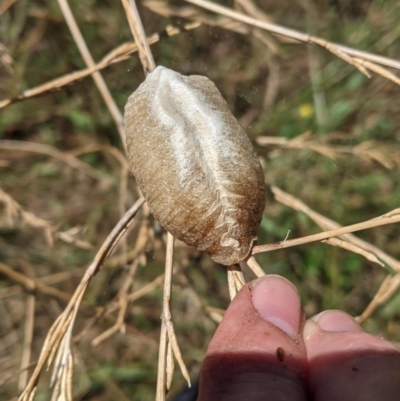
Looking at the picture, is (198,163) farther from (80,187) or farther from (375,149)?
(80,187)

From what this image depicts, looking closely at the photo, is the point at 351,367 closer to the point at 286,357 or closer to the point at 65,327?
the point at 286,357

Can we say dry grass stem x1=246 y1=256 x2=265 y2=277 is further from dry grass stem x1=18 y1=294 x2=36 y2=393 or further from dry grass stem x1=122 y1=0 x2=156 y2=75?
dry grass stem x1=18 y1=294 x2=36 y2=393

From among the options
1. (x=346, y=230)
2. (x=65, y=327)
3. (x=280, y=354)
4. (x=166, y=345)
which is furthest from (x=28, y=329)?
(x=346, y=230)

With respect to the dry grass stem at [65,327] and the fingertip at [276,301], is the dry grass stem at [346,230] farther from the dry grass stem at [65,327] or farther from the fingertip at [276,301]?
the dry grass stem at [65,327]

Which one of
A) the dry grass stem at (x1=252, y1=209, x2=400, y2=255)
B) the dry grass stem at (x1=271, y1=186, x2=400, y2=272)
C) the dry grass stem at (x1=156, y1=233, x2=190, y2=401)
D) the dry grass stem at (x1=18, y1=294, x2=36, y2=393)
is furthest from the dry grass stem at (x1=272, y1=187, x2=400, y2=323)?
the dry grass stem at (x1=18, y1=294, x2=36, y2=393)

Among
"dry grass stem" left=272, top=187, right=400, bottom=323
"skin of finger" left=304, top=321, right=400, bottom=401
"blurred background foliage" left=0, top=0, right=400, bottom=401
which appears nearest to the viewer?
"skin of finger" left=304, top=321, right=400, bottom=401

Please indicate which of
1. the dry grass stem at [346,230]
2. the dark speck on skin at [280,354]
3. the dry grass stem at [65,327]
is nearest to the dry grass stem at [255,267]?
the dry grass stem at [346,230]
